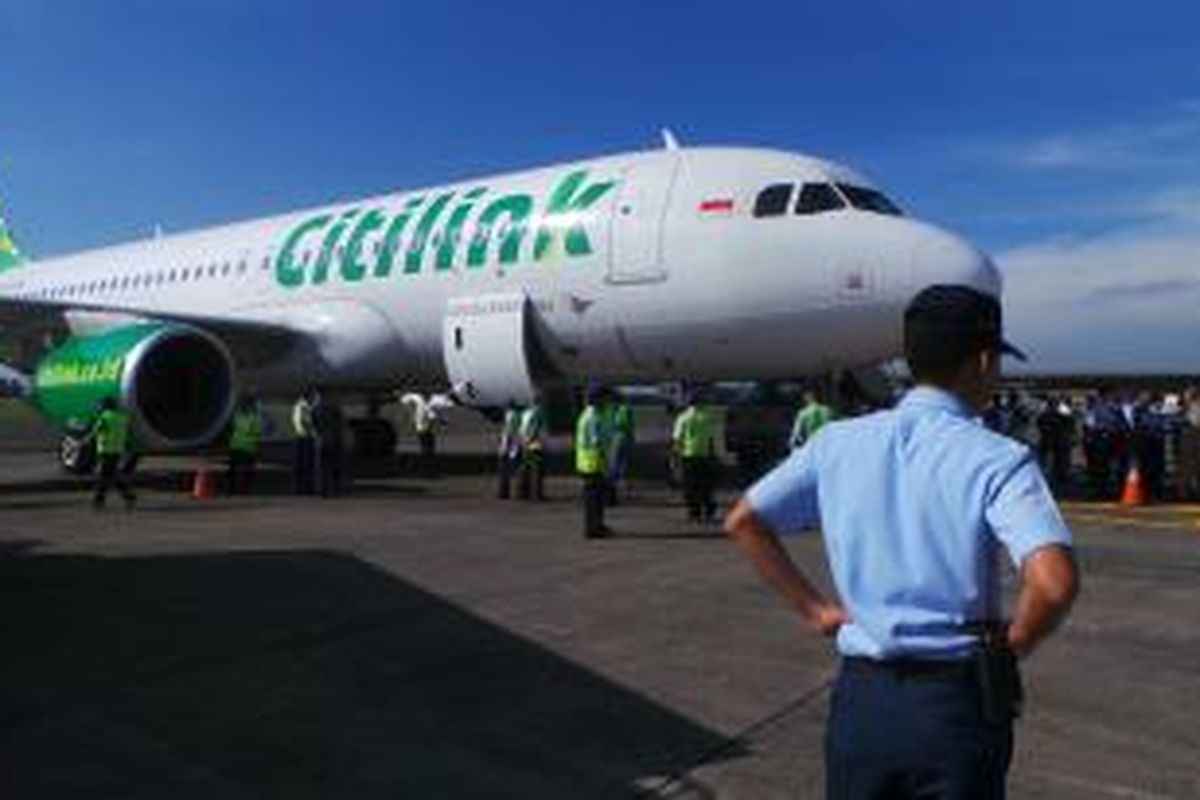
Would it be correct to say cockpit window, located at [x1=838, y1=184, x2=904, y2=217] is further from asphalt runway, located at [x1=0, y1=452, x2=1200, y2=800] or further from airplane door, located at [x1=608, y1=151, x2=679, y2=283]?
asphalt runway, located at [x1=0, y1=452, x2=1200, y2=800]

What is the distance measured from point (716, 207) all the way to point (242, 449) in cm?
732

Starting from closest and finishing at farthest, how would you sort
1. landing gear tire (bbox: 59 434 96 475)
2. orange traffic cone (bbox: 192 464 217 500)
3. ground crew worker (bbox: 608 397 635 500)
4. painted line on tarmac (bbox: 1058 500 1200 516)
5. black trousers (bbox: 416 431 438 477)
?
ground crew worker (bbox: 608 397 635 500) < painted line on tarmac (bbox: 1058 500 1200 516) < orange traffic cone (bbox: 192 464 217 500) < landing gear tire (bbox: 59 434 96 475) < black trousers (bbox: 416 431 438 477)

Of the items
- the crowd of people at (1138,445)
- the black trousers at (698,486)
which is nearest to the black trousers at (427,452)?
the crowd of people at (1138,445)

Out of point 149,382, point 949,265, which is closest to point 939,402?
point 949,265

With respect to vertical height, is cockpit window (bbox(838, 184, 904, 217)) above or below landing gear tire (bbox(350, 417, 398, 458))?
above

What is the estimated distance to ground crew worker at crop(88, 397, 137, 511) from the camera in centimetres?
1889

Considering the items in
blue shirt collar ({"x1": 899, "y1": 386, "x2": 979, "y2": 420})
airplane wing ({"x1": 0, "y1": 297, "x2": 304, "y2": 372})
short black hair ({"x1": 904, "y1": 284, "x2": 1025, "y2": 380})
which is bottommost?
blue shirt collar ({"x1": 899, "y1": 386, "x2": 979, "y2": 420})

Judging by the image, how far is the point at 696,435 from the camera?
16094mm

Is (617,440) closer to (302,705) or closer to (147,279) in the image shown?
(302,705)

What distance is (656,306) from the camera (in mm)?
18484

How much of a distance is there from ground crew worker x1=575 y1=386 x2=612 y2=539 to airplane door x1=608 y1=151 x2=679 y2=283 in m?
2.73

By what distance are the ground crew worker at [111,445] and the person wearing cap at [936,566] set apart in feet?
53.2

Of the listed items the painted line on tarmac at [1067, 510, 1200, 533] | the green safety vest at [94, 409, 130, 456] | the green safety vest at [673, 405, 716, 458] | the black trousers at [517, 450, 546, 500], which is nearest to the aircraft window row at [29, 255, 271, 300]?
the green safety vest at [94, 409, 130, 456]

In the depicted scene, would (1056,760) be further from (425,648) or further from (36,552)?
(36,552)
